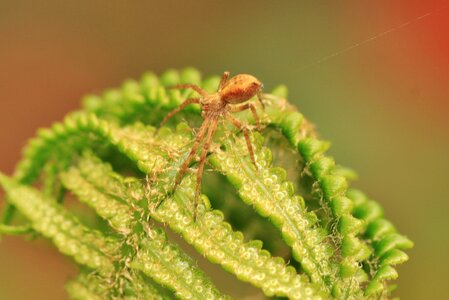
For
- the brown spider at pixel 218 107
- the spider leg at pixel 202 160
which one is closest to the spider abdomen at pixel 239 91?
the brown spider at pixel 218 107

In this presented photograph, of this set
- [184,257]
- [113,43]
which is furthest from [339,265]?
[113,43]

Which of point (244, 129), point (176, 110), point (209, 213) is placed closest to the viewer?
point (209, 213)

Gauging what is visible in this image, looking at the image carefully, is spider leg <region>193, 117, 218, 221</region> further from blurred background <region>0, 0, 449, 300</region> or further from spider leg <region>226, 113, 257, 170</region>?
blurred background <region>0, 0, 449, 300</region>

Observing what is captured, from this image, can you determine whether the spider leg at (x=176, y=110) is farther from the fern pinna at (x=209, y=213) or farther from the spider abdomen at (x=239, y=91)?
the spider abdomen at (x=239, y=91)

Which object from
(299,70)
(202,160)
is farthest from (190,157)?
(299,70)

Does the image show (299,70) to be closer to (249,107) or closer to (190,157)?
(249,107)

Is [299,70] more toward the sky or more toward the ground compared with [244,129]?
more toward the sky
